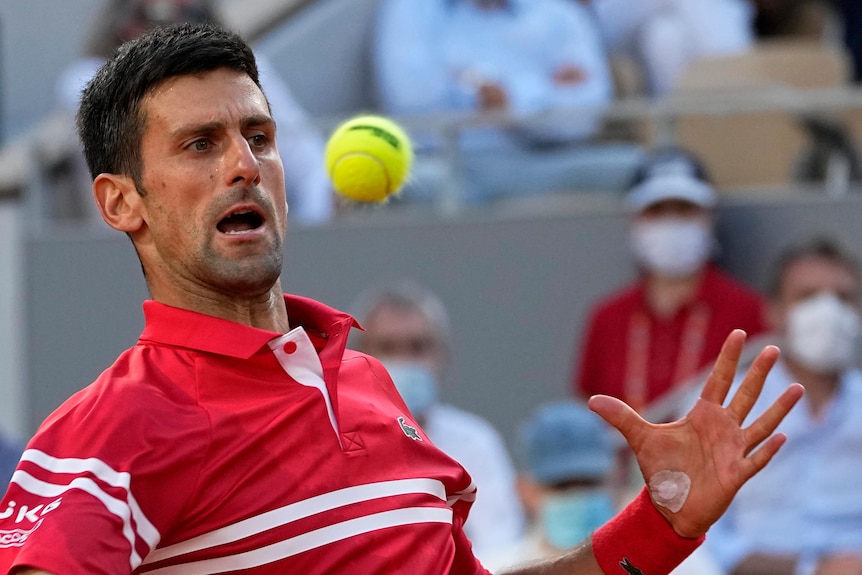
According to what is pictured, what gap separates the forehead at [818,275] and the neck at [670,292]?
0.52 meters

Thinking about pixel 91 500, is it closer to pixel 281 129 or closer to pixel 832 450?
pixel 832 450

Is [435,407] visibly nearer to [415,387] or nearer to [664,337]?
[415,387]

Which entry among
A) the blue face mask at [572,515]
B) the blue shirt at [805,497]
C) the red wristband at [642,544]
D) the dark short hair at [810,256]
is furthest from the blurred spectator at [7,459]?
the dark short hair at [810,256]

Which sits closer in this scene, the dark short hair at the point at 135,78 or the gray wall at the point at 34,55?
the dark short hair at the point at 135,78

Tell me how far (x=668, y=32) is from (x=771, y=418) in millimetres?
5075

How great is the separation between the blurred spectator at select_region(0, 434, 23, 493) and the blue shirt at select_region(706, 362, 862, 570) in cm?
245

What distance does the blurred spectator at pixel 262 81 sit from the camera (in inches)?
253

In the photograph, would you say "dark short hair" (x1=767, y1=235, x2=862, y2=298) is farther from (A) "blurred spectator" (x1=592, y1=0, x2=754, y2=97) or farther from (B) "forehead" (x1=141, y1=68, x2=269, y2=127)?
(B) "forehead" (x1=141, y1=68, x2=269, y2=127)

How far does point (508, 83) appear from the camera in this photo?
6895mm

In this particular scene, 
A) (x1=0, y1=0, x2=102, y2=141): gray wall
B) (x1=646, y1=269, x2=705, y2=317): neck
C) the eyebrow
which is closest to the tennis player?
the eyebrow

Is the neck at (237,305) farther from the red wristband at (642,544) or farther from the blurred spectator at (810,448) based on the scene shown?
the blurred spectator at (810,448)

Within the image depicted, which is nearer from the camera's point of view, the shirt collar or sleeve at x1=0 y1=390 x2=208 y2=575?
sleeve at x1=0 y1=390 x2=208 y2=575

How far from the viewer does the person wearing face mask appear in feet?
19.5

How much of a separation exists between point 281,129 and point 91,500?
4.67 m
